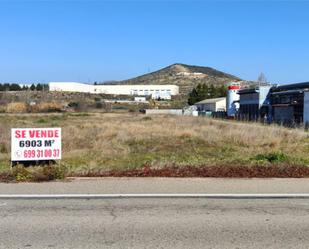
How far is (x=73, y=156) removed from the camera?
17766mm

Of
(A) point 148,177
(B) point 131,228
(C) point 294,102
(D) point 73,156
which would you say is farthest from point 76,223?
(C) point 294,102

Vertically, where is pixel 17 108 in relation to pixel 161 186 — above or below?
above

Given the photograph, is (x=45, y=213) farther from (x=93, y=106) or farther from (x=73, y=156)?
(x=93, y=106)

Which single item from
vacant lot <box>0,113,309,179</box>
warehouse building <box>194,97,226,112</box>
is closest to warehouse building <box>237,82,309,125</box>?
warehouse building <box>194,97,226,112</box>

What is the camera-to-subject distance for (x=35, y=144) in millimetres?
11805

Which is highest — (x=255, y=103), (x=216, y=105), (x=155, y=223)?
(x=216, y=105)

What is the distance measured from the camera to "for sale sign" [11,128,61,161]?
457 inches

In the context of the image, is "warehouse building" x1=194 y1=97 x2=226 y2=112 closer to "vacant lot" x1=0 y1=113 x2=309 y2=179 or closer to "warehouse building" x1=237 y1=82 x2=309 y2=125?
"warehouse building" x1=237 y1=82 x2=309 y2=125

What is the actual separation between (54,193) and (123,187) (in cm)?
142

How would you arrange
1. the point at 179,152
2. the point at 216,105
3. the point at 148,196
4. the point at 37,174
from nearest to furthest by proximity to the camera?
the point at 148,196
the point at 37,174
the point at 179,152
the point at 216,105

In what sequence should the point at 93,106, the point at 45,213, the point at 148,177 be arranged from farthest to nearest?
the point at 93,106 < the point at 148,177 < the point at 45,213

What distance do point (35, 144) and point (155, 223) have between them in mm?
5925

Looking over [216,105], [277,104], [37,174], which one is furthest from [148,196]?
[216,105]

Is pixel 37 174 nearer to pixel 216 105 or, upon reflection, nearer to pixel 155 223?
pixel 155 223
